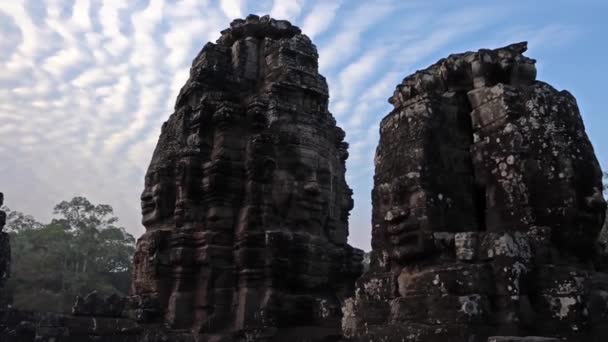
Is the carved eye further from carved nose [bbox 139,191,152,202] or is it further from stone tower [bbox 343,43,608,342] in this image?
stone tower [bbox 343,43,608,342]

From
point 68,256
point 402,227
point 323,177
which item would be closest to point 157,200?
point 323,177

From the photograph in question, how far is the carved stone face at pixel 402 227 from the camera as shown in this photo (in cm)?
478

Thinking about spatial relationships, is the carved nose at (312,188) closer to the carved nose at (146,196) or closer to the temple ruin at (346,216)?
the temple ruin at (346,216)

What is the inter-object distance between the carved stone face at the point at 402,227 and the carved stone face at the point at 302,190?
5193 millimetres

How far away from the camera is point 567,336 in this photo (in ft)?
13.5

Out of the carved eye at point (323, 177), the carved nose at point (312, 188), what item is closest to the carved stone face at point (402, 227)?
the carved nose at point (312, 188)

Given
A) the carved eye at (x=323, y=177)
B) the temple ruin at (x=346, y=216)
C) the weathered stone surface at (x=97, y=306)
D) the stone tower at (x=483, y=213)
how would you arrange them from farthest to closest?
the carved eye at (x=323, y=177) < the weathered stone surface at (x=97, y=306) < the temple ruin at (x=346, y=216) < the stone tower at (x=483, y=213)

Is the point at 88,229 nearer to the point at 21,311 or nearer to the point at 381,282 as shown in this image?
the point at 21,311

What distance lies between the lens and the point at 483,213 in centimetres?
510

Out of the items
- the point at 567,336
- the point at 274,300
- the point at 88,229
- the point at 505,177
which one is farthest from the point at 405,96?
the point at 88,229

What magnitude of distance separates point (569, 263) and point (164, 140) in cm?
909

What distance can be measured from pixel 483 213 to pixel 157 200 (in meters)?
7.58

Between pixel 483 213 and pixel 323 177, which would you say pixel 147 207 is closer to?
pixel 323 177

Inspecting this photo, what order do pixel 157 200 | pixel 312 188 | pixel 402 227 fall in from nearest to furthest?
1. pixel 402 227
2. pixel 312 188
3. pixel 157 200
